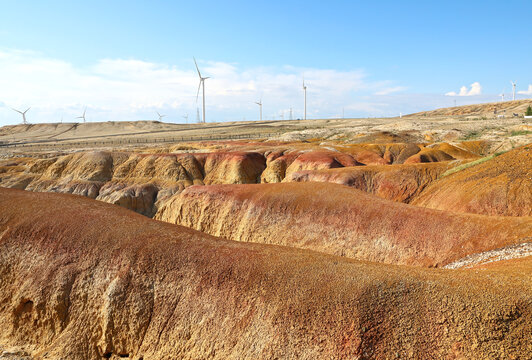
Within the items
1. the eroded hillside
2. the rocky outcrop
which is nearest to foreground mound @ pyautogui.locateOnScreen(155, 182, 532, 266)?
the rocky outcrop

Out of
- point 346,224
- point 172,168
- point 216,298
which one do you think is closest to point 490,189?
point 346,224

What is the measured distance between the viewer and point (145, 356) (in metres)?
13.5

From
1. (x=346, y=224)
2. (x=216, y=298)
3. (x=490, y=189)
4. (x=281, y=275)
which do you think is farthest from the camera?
(x=490, y=189)

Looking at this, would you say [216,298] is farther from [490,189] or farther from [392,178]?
[392,178]

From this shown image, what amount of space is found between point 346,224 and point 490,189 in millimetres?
10699

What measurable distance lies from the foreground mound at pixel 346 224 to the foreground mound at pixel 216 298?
647 cm

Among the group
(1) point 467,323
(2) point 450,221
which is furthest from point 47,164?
(1) point 467,323

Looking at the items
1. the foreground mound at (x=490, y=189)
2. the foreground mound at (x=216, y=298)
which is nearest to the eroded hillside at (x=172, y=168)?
the foreground mound at (x=490, y=189)

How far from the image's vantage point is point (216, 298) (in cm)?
1305

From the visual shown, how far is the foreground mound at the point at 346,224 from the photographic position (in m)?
18.8

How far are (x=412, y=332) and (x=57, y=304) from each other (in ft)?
47.0

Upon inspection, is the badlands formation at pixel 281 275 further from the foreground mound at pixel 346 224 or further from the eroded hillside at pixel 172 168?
the eroded hillside at pixel 172 168

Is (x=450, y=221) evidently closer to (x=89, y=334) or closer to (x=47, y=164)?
(x=89, y=334)

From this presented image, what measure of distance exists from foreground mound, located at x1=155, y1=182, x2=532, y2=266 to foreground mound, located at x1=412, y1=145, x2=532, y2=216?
4.71 metres
